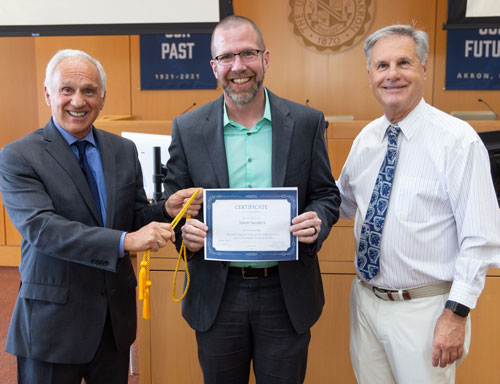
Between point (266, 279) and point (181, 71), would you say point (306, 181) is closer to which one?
point (266, 279)

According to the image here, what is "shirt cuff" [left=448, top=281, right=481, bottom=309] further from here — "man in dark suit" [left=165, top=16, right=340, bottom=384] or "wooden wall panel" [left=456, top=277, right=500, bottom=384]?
"wooden wall panel" [left=456, top=277, right=500, bottom=384]

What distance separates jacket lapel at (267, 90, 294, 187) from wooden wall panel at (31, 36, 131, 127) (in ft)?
15.3

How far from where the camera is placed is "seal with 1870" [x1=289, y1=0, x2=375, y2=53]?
19.2 ft

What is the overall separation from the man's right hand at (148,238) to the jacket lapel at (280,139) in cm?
41

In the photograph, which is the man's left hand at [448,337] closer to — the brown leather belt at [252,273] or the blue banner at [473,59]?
the brown leather belt at [252,273]

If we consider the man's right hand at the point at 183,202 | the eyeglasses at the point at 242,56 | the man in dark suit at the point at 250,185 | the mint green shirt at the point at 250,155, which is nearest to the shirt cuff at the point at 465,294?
the man in dark suit at the point at 250,185

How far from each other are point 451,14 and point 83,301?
4.89 m

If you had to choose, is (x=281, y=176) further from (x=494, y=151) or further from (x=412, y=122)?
(x=494, y=151)

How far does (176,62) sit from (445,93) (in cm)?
319

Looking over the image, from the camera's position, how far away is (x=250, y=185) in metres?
1.84

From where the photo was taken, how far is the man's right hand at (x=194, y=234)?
5.69 feet

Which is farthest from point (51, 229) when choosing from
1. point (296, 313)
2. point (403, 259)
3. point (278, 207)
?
point (403, 259)

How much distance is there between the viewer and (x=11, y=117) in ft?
19.9

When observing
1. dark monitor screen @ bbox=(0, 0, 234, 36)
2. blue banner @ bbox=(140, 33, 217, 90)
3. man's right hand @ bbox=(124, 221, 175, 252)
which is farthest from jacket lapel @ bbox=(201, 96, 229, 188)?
blue banner @ bbox=(140, 33, 217, 90)
